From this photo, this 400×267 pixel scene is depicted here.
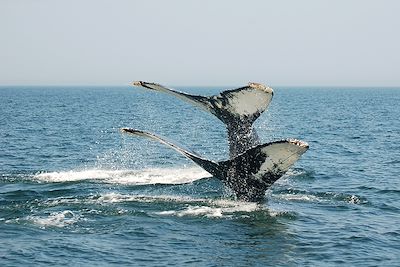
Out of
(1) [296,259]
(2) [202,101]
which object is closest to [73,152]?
(2) [202,101]

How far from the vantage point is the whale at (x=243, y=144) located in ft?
57.4

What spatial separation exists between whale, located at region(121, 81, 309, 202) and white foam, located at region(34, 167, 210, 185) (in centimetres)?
705

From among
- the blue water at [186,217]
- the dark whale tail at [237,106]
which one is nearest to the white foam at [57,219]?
the blue water at [186,217]

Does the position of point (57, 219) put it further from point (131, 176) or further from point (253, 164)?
point (131, 176)

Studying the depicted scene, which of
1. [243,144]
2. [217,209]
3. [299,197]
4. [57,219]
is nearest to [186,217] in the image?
[217,209]

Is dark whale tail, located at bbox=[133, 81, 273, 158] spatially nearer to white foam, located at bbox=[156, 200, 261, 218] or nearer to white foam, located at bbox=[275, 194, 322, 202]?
white foam, located at bbox=[156, 200, 261, 218]

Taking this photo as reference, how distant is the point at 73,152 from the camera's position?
41.6 metres

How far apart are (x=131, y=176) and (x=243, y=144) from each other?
9507 mm

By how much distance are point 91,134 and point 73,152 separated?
54.3ft

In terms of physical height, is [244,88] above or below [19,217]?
above

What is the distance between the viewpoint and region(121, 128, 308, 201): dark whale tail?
17.4m

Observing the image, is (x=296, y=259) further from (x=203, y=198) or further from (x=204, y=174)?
(x=204, y=174)

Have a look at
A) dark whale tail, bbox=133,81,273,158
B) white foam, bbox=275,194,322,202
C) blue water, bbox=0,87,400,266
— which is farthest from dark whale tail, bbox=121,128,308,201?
white foam, bbox=275,194,322,202

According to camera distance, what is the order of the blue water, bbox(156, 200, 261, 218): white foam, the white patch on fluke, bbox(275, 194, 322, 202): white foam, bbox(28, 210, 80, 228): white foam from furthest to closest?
bbox(275, 194, 322, 202): white foam, bbox(156, 200, 261, 218): white foam, bbox(28, 210, 80, 228): white foam, the white patch on fluke, the blue water
